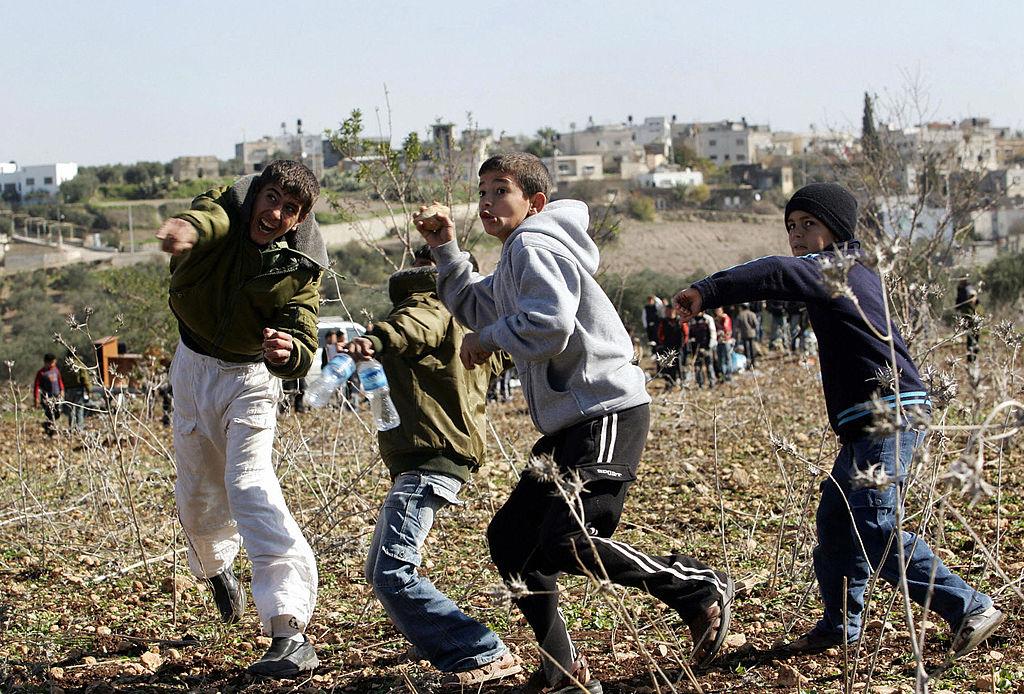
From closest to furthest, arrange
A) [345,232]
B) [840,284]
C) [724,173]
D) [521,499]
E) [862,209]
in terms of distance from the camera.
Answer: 1. [840,284]
2. [521,499]
3. [862,209]
4. [345,232]
5. [724,173]

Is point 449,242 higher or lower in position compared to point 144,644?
higher

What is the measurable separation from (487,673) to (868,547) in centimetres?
131

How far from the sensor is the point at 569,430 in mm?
3904

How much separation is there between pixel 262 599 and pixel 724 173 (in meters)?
129

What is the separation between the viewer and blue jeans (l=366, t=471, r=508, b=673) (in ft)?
13.7

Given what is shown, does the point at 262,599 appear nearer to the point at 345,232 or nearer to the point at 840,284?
the point at 840,284

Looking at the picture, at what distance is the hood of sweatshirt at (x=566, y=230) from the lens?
3.90 m

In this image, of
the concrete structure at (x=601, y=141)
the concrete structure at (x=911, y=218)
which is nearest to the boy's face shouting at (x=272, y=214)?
the concrete structure at (x=911, y=218)

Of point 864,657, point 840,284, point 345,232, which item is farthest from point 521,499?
point 345,232

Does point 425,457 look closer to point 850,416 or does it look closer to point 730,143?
point 850,416

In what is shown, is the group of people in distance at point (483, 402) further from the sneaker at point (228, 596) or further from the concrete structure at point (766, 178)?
the concrete structure at point (766, 178)

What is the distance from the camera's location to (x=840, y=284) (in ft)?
8.31

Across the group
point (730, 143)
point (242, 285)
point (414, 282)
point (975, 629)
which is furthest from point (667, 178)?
point (975, 629)

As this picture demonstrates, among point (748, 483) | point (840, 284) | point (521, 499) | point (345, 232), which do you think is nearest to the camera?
point (840, 284)
